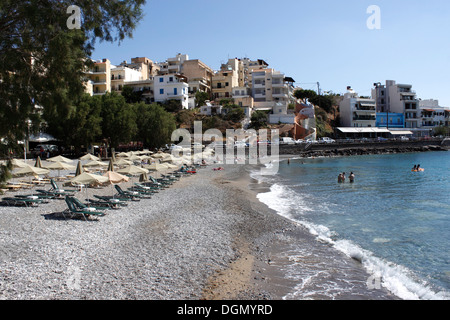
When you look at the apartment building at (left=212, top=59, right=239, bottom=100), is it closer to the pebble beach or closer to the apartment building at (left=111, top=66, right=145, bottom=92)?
the apartment building at (left=111, top=66, right=145, bottom=92)

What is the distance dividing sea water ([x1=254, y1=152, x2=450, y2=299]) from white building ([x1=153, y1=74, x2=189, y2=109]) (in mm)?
50722

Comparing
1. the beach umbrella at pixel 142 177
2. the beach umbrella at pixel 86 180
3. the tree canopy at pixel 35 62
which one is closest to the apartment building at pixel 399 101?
the beach umbrella at pixel 142 177

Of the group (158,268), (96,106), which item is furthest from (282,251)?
(96,106)

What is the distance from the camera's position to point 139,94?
77750 mm

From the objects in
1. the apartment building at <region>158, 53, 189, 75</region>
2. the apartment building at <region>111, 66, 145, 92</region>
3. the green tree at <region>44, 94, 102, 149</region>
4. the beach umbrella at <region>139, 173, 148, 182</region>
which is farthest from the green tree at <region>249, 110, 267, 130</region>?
the beach umbrella at <region>139, 173, 148, 182</region>

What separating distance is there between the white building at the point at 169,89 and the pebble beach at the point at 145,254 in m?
62.0

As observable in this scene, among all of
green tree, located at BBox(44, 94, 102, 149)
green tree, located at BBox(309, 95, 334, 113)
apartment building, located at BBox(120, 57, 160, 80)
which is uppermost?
apartment building, located at BBox(120, 57, 160, 80)

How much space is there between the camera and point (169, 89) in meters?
76.6

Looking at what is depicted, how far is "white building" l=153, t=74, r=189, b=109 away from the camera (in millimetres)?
76188

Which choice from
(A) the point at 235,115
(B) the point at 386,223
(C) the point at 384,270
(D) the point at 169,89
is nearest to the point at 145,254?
(C) the point at 384,270

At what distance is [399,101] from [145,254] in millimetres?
99940

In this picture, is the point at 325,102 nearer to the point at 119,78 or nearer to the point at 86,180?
the point at 119,78

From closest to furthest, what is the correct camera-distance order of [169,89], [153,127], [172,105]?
[153,127] → [172,105] → [169,89]

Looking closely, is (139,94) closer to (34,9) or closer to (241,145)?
(241,145)
